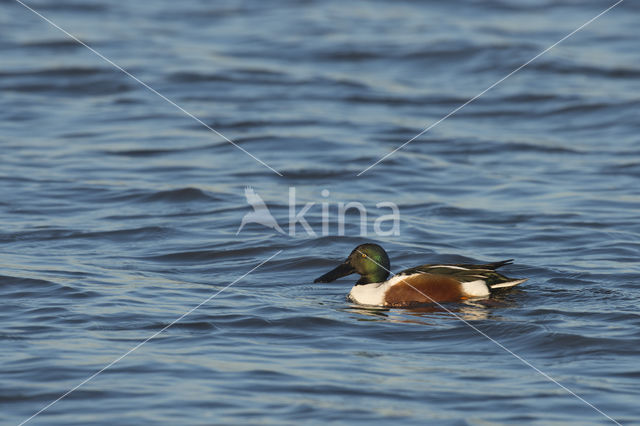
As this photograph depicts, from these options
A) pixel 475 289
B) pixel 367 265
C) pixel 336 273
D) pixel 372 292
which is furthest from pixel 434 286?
pixel 336 273

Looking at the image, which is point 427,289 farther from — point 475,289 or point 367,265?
point 367,265

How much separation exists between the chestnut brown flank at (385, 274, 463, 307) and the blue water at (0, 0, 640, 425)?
200mm

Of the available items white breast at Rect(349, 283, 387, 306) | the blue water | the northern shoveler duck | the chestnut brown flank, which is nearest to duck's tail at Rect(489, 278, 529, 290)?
the northern shoveler duck

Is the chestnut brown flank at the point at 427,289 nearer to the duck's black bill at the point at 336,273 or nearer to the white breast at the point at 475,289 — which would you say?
the white breast at the point at 475,289

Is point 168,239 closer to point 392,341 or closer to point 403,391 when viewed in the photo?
point 392,341

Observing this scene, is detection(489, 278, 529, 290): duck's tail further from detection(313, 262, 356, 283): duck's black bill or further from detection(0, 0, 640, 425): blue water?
detection(313, 262, 356, 283): duck's black bill

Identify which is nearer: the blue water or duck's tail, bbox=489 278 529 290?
the blue water

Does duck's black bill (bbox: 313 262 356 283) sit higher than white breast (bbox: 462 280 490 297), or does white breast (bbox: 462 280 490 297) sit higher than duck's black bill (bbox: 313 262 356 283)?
duck's black bill (bbox: 313 262 356 283)

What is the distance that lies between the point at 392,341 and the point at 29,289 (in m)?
3.31

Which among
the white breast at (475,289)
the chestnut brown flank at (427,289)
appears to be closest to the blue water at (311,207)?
the white breast at (475,289)

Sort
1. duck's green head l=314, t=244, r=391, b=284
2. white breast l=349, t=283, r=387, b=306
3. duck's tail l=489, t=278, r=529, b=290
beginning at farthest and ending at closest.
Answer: duck's green head l=314, t=244, r=391, b=284
white breast l=349, t=283, r=387, b=306
duck's tail l=489, t=278, r=529, b=290

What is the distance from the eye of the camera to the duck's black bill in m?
9.52

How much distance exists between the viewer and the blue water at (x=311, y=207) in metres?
7.08

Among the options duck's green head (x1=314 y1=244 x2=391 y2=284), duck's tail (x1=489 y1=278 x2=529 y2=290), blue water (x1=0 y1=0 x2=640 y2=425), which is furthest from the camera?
duck's green head (x1=314 y1=244 x2=391 y2=284)
